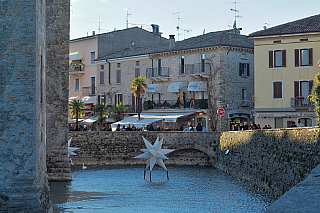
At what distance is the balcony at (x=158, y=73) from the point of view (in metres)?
50.7

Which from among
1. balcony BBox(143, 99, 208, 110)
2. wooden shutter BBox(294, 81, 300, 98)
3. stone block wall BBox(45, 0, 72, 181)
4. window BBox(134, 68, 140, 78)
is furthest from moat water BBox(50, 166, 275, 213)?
window BBox(134, 68, 140, 78)

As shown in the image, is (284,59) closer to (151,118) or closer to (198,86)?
(198,86)

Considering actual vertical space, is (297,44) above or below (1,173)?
above

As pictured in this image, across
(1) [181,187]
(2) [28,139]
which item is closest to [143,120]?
(1) [181,187]

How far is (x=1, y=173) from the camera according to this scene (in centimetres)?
1461

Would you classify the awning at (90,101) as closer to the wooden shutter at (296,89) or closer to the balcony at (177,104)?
the balcony at (177,104)

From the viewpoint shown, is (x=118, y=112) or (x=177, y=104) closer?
(x=177, y=104)

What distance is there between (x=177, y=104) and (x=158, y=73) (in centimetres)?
396

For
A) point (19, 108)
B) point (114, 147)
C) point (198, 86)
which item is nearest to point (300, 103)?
point (198, 86)

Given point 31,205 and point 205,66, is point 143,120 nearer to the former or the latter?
point 205,66

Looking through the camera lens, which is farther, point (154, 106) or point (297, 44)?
point (154, 106)

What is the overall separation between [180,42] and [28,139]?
3906 cm

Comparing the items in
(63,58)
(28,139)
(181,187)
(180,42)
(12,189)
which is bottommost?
(181,187)

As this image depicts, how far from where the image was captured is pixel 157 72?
2023 inches
